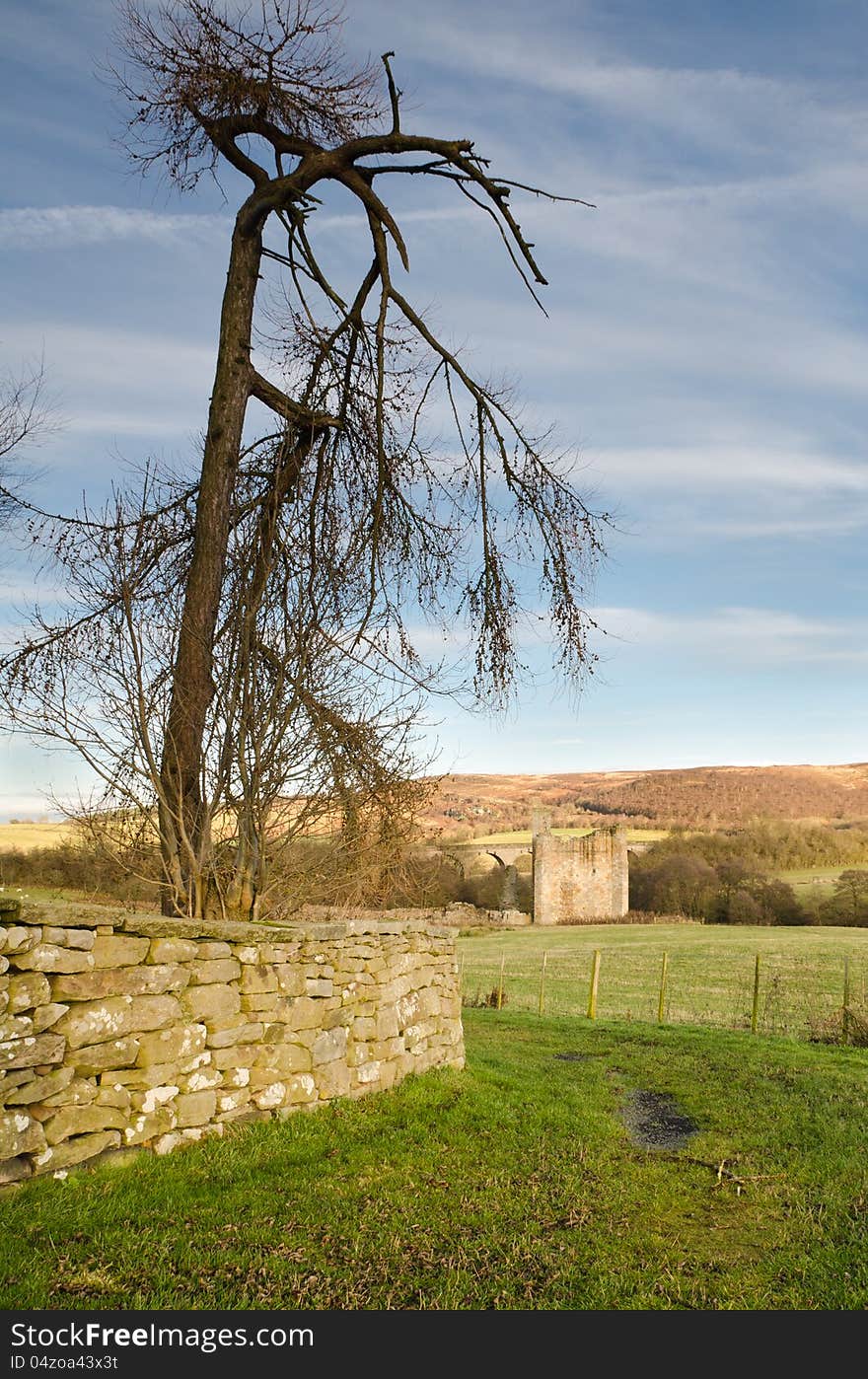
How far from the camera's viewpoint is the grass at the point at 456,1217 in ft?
12.2

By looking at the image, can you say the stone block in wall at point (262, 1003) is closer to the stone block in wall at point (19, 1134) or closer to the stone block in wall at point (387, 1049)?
the stone block in wall at point (387, 1049)

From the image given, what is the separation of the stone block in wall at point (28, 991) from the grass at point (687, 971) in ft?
47.1

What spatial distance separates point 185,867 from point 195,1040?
139cm

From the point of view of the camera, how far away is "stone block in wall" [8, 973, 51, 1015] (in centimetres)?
439

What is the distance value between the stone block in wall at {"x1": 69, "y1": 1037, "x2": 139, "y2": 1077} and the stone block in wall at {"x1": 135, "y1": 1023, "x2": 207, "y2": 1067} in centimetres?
6

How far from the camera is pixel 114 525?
7.20 metres

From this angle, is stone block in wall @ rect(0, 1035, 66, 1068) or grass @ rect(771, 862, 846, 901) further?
grass @ rect(771, 862, 846, 901)

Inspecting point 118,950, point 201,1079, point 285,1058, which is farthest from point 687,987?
point 118,950

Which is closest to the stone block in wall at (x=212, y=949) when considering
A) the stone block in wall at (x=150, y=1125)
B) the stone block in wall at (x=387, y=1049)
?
the stone block in wall at (x=150, y=1125)

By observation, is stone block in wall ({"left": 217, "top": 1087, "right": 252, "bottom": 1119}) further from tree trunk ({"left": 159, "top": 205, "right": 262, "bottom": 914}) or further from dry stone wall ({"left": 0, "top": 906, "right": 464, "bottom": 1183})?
tree trunk ({"left": 159, "top": 205, "right": 262, "bottom": 914})

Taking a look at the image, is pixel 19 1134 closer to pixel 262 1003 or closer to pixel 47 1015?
pixel 47 1015

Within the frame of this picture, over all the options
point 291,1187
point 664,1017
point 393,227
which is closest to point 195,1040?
point 291,1187

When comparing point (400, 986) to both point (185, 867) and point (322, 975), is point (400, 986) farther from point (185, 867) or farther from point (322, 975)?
point (185, 867)

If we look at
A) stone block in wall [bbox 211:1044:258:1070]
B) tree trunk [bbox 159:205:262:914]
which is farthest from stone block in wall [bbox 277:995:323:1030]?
tree trunk [bbox 159:205:262:914]
